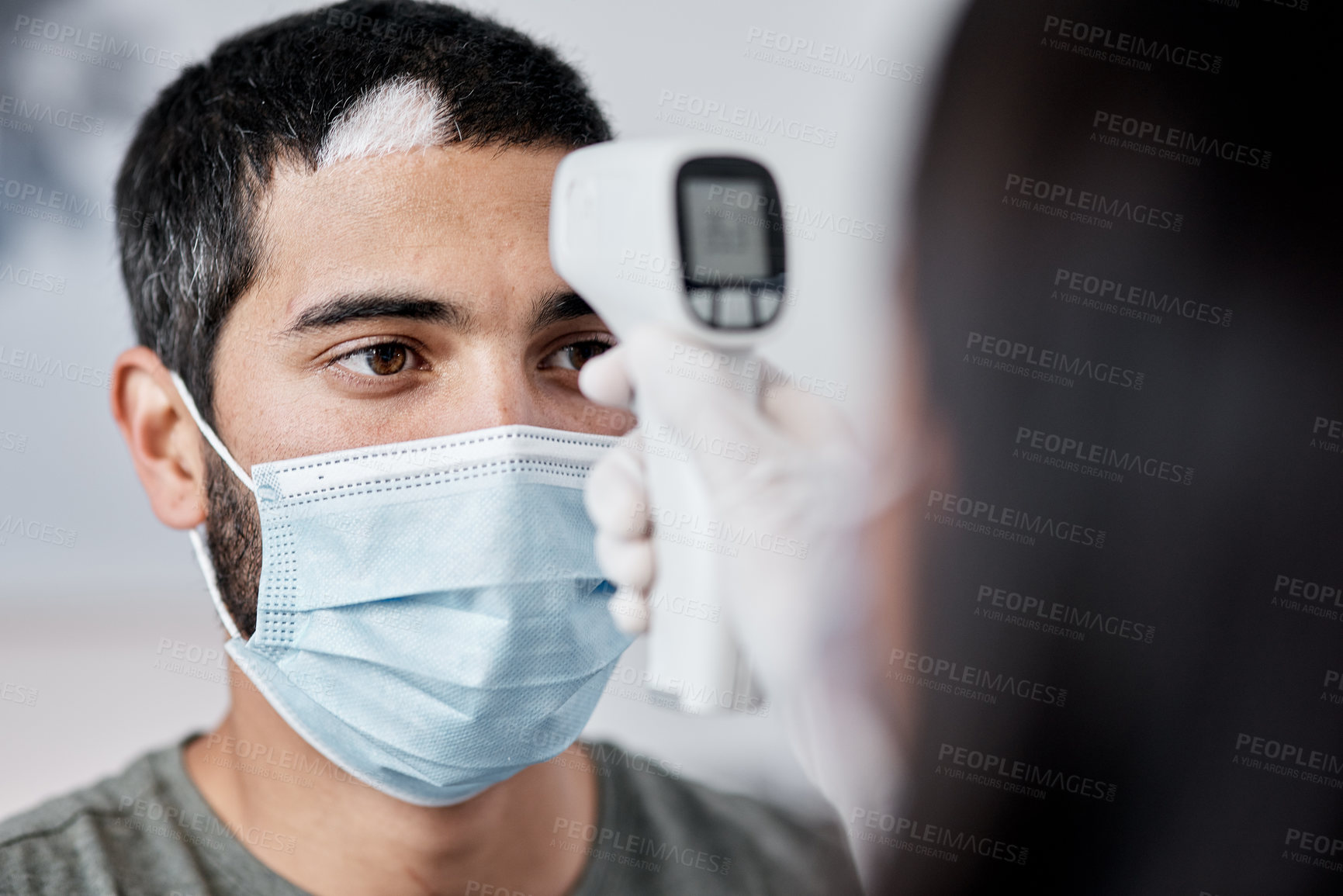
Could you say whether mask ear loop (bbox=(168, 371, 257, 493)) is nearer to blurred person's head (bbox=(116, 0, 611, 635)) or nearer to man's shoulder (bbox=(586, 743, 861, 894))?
blurred person's head (bbox=(116, 0, 611, 635))

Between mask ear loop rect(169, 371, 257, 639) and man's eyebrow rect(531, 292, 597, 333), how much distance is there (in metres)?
0.50

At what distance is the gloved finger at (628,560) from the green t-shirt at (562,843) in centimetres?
90

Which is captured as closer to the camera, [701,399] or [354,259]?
[701,399]

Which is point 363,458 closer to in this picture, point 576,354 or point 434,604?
point 434,604

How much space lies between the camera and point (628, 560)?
1.23 metres

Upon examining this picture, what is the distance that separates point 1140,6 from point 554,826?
196 cm

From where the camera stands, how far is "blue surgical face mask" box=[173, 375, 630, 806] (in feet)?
4.86

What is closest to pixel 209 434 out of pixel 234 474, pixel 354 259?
pixel 234 474

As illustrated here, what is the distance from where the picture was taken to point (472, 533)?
1478mm

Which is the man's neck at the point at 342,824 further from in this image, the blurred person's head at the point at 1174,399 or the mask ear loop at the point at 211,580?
the blurred person's head at the point at 1174,399

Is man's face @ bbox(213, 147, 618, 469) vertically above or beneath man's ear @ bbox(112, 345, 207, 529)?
above

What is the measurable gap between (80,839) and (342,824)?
417 mm

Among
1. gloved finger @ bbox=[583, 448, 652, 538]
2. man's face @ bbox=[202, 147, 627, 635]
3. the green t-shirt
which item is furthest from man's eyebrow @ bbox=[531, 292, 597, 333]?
the green t-shirt

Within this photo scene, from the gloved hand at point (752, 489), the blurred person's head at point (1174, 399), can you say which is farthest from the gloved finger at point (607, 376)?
the blurred person's head at point (1174, 399)
